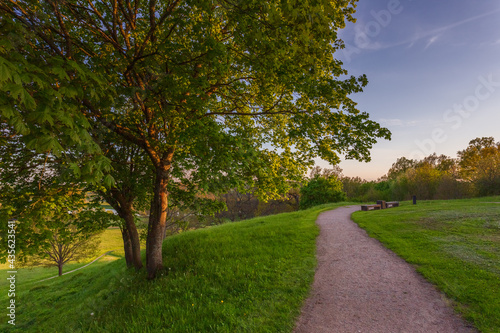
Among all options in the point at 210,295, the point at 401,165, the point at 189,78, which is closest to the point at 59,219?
the point at 210,295

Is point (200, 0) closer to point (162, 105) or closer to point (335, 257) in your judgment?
point (162, 105)

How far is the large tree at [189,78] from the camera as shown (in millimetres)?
3668

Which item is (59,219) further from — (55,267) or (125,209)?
(55,267)

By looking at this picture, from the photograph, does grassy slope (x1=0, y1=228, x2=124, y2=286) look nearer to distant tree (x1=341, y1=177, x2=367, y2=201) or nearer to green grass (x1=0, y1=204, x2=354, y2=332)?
green grass (x1=0, y1=204, x2=354, y2=332)

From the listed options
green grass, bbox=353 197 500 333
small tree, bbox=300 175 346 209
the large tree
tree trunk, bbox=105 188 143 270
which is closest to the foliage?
tree trunk, bbox=105 188 143 270

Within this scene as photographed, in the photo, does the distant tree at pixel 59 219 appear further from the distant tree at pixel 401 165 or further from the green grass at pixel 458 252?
the distant tree at pixel 401 165

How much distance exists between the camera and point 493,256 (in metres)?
6.84

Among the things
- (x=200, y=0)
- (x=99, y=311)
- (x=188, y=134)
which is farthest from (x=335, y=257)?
(x=200, y=0)

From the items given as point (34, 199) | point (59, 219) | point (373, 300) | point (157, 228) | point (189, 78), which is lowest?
point (373, 300)

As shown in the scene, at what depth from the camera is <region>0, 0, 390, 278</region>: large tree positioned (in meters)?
3.67

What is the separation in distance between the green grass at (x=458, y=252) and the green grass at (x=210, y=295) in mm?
3509

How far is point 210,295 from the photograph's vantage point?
19.2 ft

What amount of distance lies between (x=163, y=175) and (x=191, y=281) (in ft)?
12.8

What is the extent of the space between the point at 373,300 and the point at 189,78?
745cm
